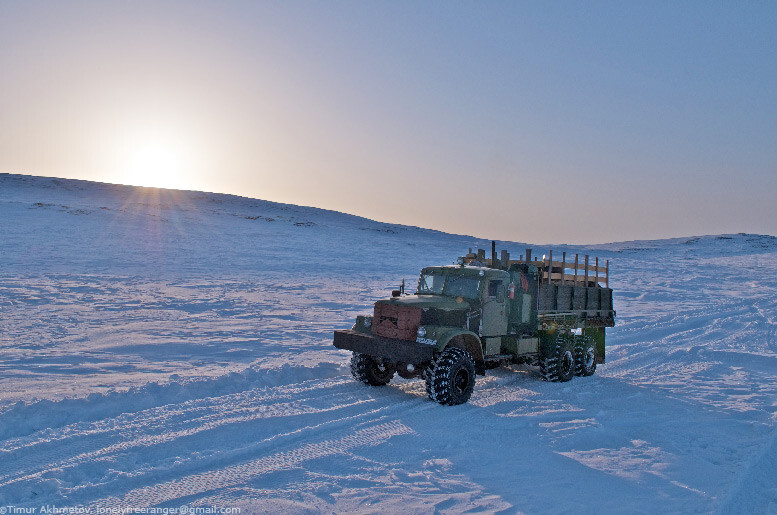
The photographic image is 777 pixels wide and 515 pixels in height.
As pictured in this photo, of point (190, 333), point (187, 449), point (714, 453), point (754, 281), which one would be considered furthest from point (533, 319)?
point (754, 281)

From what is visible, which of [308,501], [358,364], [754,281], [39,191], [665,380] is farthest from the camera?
[39,191]

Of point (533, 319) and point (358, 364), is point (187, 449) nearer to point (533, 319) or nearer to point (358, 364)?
point (358, 364)

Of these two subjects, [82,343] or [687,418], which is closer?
[687,418]

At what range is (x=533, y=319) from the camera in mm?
12148

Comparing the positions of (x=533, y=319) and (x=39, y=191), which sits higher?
(x=39, y=191)

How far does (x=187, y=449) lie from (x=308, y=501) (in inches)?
78.7

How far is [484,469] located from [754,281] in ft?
130

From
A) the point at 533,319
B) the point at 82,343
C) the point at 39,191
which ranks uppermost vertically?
the point at 39,191

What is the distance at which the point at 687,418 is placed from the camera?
8992 millimetres

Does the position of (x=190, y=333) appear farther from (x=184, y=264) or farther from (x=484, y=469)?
(x=184, y=264)

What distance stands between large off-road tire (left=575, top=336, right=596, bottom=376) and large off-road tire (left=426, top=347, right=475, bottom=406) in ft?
12.7

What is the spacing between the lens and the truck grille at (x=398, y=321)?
9828mm

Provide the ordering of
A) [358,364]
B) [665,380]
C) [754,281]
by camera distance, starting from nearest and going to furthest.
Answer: [358,364] < [665,380] < [754,281]

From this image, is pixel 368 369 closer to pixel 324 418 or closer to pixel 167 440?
pixel 324 418
